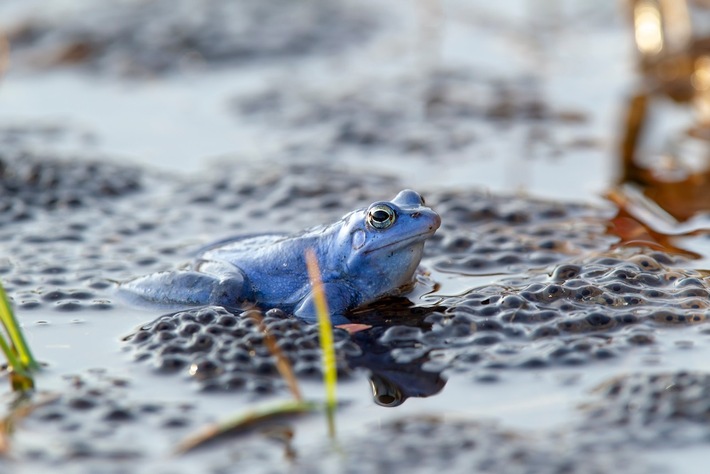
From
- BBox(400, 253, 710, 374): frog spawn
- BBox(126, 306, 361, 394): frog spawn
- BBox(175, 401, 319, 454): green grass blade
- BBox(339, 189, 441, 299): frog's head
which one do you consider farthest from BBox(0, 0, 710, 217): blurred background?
BBox(175, 401, 319, 454): green grass blade

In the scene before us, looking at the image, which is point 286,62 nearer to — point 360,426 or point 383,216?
point 383,216

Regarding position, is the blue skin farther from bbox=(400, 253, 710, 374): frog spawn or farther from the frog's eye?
bbox=(400, 253, 710, 374): frog spawn

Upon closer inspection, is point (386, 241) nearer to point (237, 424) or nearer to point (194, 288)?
point (194, 288)

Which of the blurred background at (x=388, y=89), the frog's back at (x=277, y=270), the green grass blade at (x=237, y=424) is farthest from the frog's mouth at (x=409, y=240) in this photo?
the blurred background at (x=388, y=89)

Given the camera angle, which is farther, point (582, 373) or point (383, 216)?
point (383, 216)

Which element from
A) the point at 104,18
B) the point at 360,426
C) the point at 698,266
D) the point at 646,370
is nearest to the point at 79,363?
the point at 360,426

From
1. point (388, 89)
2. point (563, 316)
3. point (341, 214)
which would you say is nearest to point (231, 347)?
point (563, 316)

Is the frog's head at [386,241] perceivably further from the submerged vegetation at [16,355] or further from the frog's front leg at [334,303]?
the submerged vegetation at [16,355]
